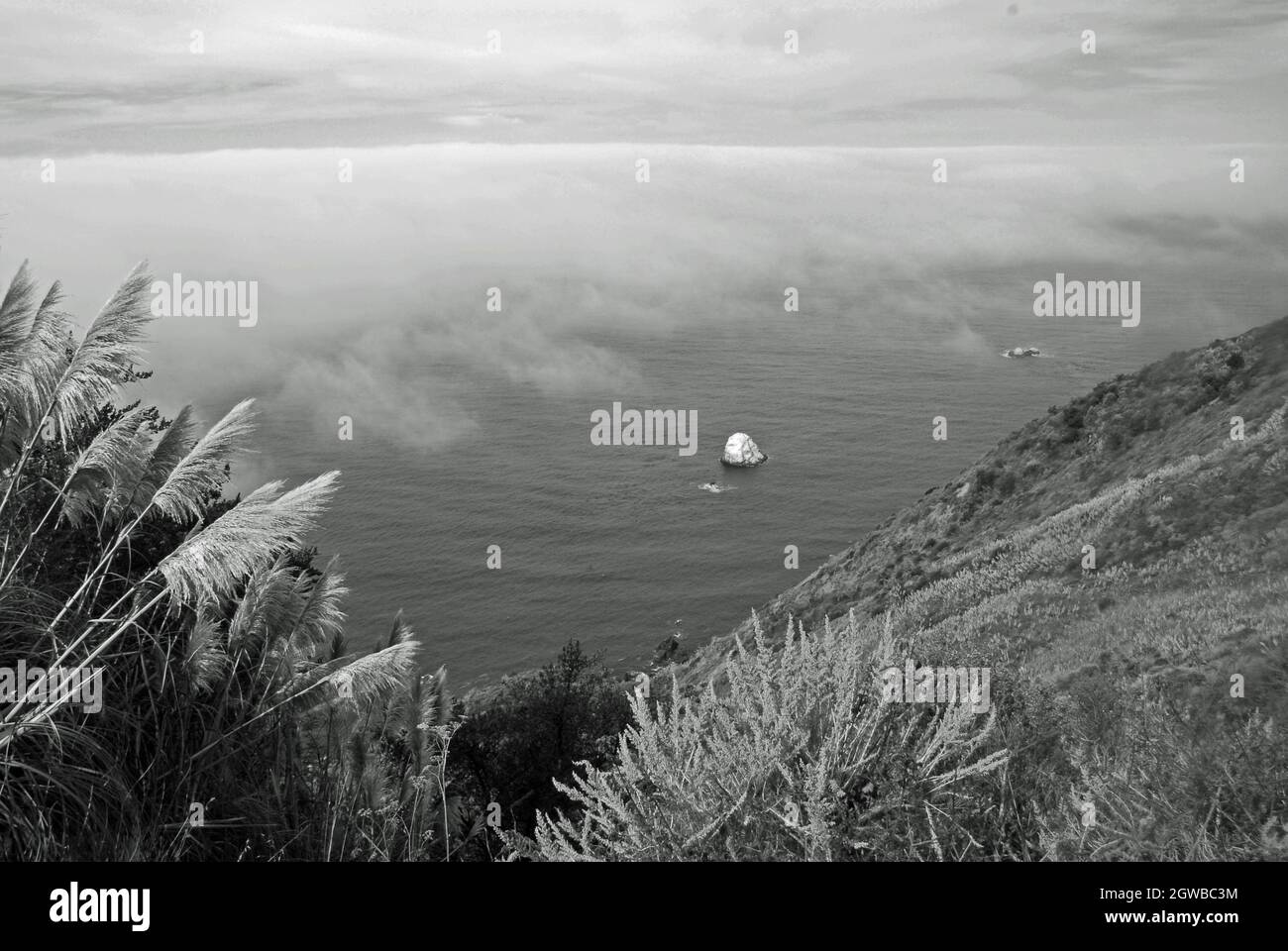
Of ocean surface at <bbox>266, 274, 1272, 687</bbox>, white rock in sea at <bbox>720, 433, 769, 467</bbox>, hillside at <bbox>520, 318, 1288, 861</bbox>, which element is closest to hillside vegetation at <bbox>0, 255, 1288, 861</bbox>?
hillside at <bbox>520, 318, 1288, 861</bbox>

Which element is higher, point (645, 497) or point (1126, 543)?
point (645, 497)

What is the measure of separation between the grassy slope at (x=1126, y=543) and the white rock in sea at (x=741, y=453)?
8403 cm

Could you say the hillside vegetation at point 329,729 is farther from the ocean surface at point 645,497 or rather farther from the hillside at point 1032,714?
the ocean surface at point 645,497

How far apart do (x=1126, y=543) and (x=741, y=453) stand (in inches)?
4486

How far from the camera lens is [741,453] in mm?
143250

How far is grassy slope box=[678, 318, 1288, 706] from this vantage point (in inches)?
677

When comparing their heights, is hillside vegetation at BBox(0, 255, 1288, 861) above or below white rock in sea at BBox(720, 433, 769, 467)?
below

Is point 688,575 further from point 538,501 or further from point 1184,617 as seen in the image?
point 1184,617

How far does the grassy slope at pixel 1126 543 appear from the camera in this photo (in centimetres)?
1720

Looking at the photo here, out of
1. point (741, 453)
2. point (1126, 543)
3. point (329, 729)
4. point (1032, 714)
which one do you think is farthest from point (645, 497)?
point (329, 729)

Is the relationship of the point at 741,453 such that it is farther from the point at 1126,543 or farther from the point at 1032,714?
the point at 1032,714

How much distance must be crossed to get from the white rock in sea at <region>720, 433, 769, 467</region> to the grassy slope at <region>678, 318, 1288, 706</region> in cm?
8403

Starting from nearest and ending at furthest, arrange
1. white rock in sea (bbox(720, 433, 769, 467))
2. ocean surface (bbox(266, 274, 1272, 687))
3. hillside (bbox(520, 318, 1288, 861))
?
hillside (bbox(520, 318, 1288, 861)) < ocean surface (bbox(266, 274, 1272, 687)) < white rock in sea (bbox(720, 433, 769, 467))

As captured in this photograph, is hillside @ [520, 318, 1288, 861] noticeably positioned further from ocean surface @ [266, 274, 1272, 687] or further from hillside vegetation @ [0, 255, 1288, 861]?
ocean surface @ [266, 274, 1272, 687]
